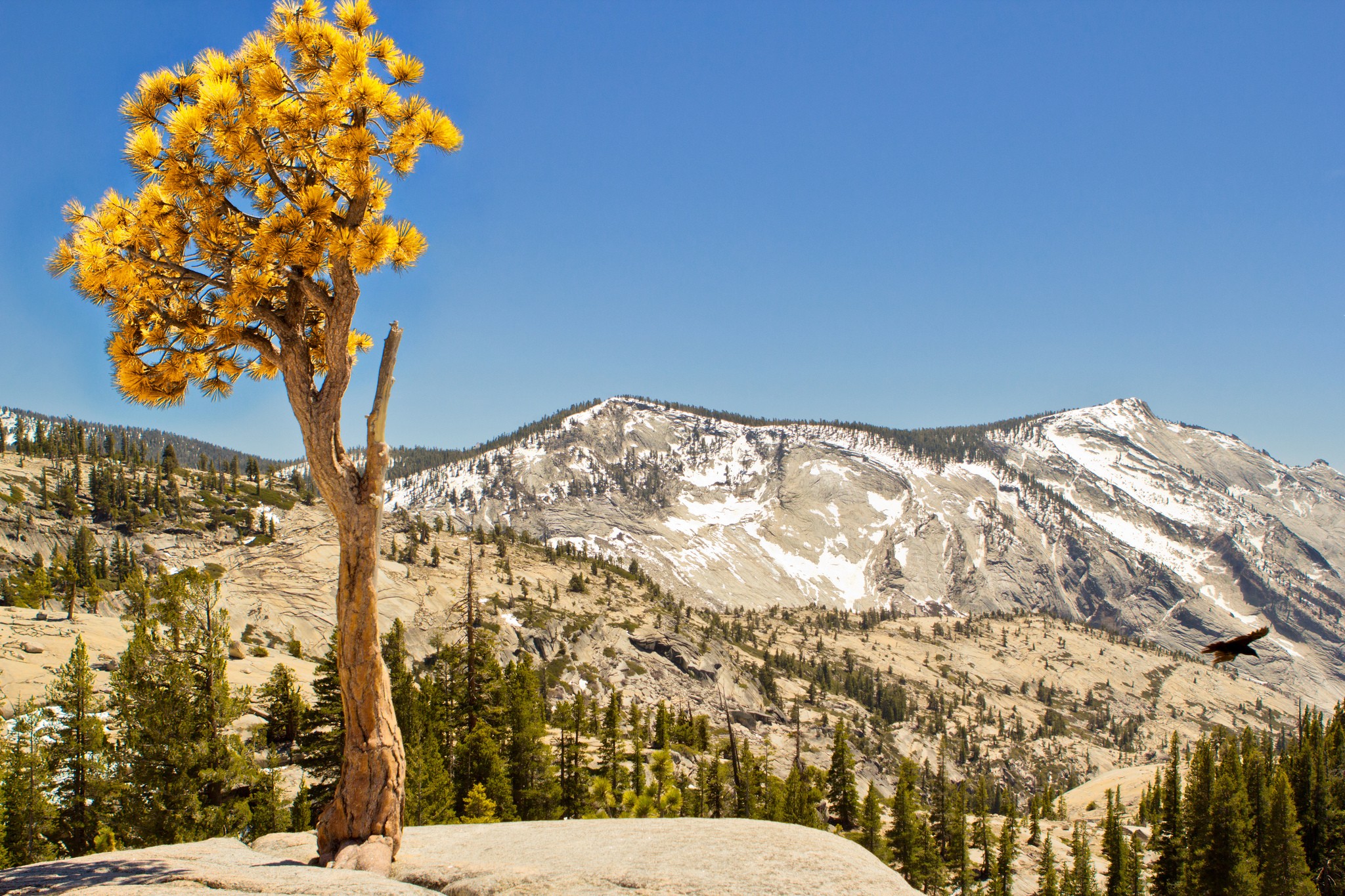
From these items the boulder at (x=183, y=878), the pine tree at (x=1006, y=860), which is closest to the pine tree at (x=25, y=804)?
the boulder at (x=183, y=878)

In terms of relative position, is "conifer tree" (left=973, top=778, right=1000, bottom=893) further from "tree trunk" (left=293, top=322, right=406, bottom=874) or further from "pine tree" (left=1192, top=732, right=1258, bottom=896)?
"tree trunk" (left=293, top=322, right=406, bottom=874)

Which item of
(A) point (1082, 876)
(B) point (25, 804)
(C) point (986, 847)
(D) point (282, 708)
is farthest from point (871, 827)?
(B) point (25, 804)

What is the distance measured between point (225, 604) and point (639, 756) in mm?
66314

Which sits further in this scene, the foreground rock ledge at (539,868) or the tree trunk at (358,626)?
the tree trunk at (358,626)

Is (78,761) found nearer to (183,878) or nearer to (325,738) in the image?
(325,738)

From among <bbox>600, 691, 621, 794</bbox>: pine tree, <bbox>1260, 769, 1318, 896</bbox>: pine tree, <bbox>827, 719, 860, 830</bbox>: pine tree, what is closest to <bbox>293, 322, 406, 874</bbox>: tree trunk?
<bbox>600, 691, 621, 794</bbox>: pine tree

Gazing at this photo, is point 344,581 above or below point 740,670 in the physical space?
above

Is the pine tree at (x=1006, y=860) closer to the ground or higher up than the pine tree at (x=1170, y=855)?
closer to the ground

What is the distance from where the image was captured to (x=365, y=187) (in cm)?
1205

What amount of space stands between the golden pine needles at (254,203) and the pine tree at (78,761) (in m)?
29.8

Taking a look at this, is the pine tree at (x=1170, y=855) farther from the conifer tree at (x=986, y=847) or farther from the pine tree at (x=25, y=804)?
the pine tree at (x=25, y=804)

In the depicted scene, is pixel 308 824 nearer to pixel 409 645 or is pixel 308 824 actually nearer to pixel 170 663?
pixel 170 663

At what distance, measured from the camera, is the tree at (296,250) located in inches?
441

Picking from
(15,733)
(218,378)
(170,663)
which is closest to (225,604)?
(15,733)
